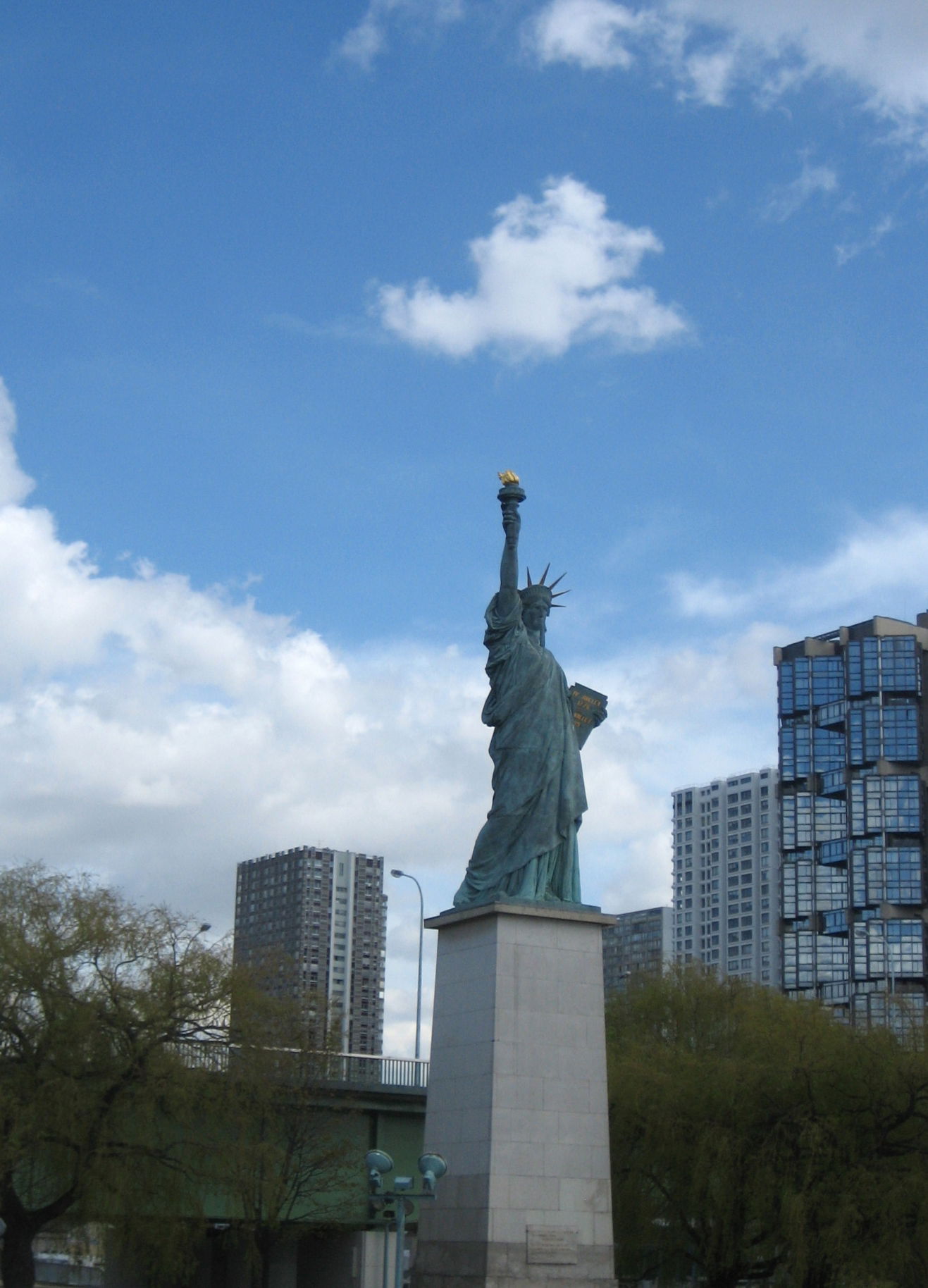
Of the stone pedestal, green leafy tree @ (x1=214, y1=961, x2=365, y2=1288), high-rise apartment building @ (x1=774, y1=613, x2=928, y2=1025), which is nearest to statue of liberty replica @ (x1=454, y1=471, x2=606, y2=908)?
the stone pedestal

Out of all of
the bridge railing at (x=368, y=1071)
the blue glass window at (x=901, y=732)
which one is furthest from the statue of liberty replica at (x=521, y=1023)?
the blue glass window at (x=901, y=732)

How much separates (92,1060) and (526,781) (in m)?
8.99

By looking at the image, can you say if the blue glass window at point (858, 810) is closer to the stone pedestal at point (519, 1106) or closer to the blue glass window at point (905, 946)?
the blue glass window at point (905, 946)

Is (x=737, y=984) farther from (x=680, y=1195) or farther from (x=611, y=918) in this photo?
(x=611, y=918)

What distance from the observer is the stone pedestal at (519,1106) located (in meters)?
24.8

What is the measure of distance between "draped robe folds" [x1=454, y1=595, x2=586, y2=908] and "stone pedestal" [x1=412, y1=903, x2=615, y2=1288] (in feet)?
2.59

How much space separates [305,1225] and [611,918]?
1337cm

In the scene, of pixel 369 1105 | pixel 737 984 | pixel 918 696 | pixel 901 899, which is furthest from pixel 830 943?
pixel 369 1105

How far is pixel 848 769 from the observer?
91.7 meters

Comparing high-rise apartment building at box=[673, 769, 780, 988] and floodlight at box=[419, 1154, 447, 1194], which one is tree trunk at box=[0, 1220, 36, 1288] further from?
high-rise apartment building at box=[673, 769, 780, 988]

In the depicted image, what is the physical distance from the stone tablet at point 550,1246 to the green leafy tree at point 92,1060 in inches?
282

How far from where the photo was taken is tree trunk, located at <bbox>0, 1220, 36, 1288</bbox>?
28266 millimetres

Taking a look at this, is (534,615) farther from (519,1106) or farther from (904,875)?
(904,875)

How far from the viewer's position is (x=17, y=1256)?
92.9 ft
